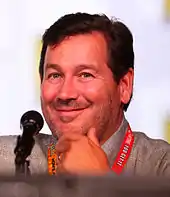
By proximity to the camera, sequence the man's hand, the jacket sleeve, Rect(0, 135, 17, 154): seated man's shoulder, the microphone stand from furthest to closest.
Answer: Rect(0, 135, 17, 154): seated man's shoulder
the jacket sleeve
the man's hand
the microphone stand

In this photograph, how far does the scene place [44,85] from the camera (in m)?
1.33

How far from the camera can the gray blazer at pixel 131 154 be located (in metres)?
1.26

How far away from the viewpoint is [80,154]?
3.34 feet

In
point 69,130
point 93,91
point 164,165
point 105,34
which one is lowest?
point 164,165

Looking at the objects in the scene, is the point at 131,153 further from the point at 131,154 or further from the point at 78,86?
the point at 78,86

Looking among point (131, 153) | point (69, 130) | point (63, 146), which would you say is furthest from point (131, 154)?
point (63, 146)

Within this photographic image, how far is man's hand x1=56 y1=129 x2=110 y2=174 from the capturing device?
39.2 inches

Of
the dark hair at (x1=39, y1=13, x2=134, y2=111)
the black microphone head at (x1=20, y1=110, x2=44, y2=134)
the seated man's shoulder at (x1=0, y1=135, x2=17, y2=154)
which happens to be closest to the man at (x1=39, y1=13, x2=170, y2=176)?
the dark hair at (x1=39, y1=13, x2=134, y2=111)

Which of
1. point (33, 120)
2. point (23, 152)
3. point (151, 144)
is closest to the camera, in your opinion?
point (23, 152)

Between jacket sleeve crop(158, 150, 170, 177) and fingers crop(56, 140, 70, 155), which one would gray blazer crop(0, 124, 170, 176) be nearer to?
jacket sleeve crop(158, 150, 170, 177)

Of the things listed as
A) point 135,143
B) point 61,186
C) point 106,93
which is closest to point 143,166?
point 135,143

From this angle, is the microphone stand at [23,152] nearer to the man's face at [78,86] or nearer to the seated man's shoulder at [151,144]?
the man's face at [78,86]

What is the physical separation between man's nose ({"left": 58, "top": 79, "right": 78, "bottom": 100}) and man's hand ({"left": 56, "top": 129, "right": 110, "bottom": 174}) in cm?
20

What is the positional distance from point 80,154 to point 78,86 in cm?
29
